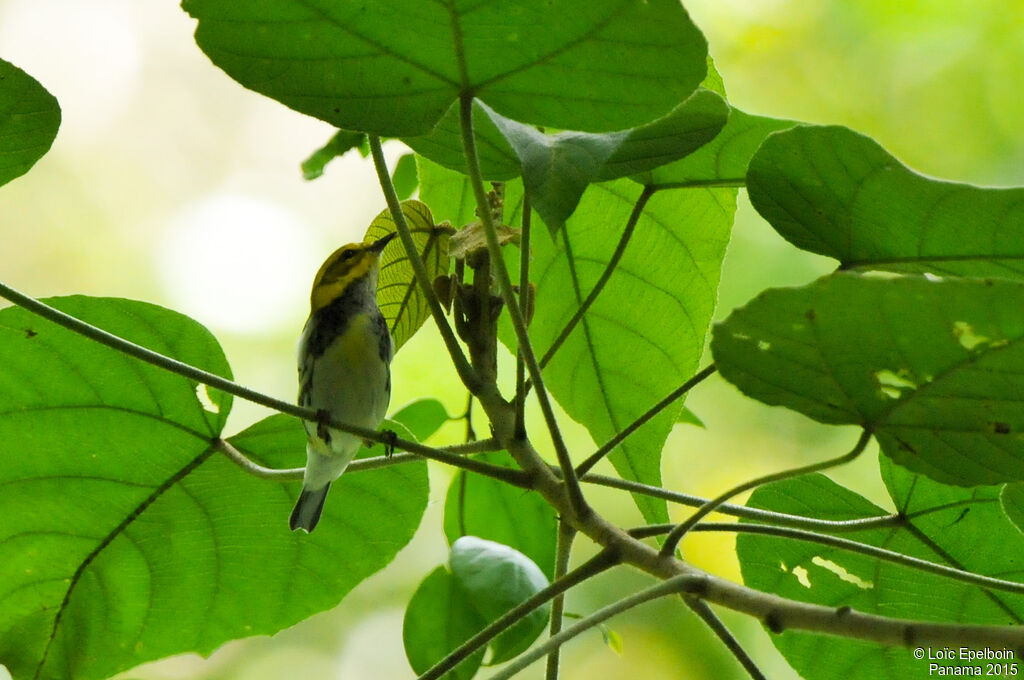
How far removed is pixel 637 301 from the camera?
1.18 meters

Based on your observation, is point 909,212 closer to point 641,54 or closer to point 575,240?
point 641,54

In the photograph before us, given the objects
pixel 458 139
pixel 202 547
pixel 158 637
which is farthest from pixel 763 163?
pixel 158 637

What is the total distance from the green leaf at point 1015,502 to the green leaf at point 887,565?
142 millimetres

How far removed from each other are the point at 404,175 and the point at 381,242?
231 mm

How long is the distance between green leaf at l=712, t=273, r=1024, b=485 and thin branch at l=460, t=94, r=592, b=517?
0.44 ft

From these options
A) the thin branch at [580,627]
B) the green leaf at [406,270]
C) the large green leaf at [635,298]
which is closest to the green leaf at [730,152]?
the large green leaf at [635,298]

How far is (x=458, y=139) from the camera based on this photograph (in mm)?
912

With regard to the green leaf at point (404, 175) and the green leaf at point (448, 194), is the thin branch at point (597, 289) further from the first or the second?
the green leaf at point (404, 175)

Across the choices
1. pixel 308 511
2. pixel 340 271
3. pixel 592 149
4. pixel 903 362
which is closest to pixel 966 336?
pixel 903 362

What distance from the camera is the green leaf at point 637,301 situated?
1.16m

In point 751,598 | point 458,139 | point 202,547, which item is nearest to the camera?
point 751,598

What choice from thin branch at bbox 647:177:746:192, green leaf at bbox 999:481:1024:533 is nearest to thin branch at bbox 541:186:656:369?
thin branch at bbox 647:177:746:192

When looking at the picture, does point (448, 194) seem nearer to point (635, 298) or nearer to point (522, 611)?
point (635, 298)

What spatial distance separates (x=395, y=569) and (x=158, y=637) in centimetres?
208
